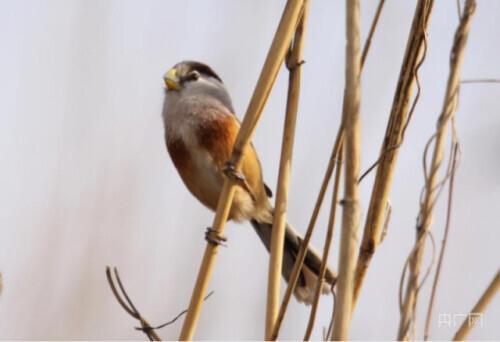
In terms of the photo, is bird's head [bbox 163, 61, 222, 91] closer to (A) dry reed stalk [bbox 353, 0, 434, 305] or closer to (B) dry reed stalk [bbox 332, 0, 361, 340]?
(A) dry reed stalk [bbox 353, 0, 434, 305]

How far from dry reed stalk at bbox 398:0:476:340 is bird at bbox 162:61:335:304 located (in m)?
1.12

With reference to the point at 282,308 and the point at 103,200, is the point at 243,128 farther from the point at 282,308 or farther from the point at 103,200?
the point at 103,200

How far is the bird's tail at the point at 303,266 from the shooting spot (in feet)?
5.98

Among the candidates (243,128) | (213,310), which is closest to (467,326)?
(243,128)

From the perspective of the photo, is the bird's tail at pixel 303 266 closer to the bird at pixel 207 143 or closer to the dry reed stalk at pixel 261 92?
the bird at pixel 207 143

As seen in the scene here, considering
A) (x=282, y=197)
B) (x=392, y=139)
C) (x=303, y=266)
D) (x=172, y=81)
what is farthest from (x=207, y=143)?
(x=392, y=139)

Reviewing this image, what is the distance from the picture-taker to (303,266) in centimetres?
195

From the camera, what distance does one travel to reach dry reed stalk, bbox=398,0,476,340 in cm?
78

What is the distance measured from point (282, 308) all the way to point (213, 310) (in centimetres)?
94

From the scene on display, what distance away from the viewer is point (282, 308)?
1.00 m

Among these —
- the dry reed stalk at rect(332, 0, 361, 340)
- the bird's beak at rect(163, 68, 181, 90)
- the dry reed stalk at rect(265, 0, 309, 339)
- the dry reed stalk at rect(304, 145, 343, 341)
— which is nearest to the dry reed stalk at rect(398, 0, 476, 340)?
the dry reed stalk at rect(332, 0, 361, 340)

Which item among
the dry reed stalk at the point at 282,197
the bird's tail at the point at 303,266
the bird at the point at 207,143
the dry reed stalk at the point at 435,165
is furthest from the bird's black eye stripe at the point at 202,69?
the dry reed stalk at the point at 435,165

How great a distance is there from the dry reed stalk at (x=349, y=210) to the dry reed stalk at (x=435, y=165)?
2.8 inches

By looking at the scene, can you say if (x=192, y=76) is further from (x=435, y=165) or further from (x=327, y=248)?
(x=435, y=165)
